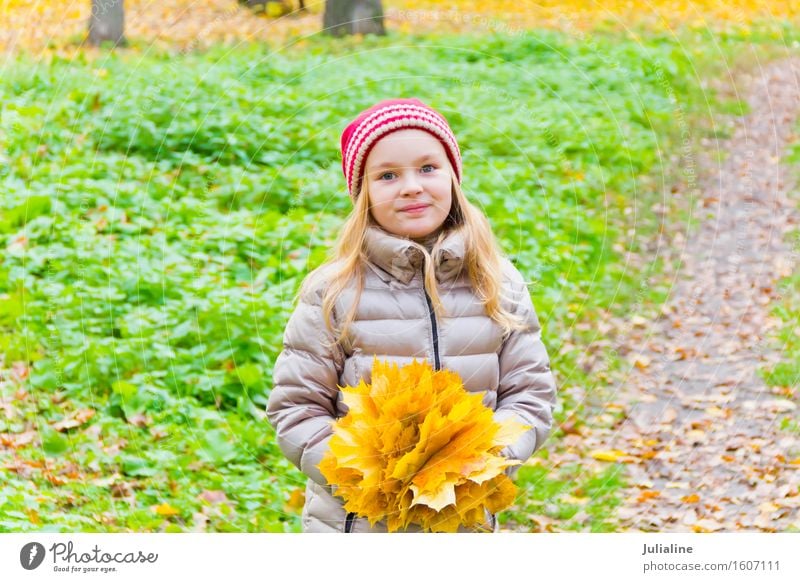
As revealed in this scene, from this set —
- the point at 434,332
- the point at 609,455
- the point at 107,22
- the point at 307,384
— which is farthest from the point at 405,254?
the point at 107,22

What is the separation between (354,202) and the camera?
2205 millimetres

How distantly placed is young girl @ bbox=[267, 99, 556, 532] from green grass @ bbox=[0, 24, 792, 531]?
1.12 meters

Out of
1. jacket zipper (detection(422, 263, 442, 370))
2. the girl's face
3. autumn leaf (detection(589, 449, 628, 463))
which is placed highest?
the girl's face

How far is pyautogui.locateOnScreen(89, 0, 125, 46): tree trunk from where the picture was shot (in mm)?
3838

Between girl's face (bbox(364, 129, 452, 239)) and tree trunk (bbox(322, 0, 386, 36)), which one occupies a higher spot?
tree trunk (bbox(322, 0, 386, 36))

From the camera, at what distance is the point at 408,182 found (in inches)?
82.0

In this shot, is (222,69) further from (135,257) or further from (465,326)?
(465,326)

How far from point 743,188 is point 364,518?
3.47 metres

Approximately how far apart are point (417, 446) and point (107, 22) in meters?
2.81

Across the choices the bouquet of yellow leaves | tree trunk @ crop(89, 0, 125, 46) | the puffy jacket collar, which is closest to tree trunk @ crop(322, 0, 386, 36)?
tree trunk @ crop(89, 0, 125, 46)

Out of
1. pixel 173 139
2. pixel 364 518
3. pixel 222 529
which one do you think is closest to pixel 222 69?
pixel 173 139

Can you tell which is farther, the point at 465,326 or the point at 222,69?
the point at 222,69

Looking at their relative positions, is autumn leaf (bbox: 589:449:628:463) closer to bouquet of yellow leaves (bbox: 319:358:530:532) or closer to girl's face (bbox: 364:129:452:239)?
bouquet of yellow leaves (bbox: 319:358:530:532)

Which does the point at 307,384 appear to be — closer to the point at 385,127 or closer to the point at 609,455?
the point at 385,127
